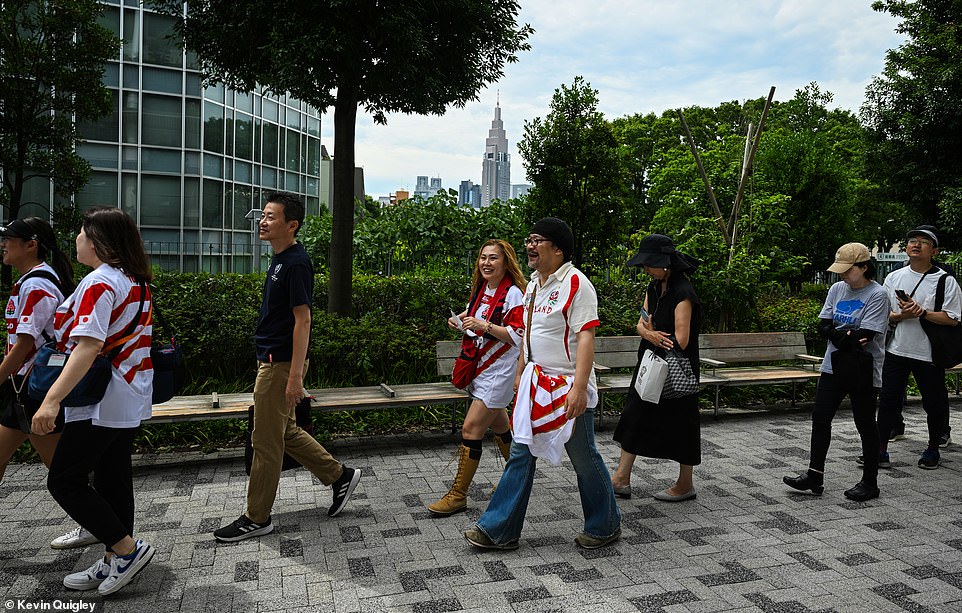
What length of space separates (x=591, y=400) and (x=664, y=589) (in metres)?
1.07

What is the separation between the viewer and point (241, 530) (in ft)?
14.7

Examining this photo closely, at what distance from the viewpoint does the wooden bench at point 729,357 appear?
26.5 ft

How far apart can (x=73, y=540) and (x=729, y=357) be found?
6840 millimetres

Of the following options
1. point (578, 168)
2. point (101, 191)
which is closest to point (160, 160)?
point (101, 191)

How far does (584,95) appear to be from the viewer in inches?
457

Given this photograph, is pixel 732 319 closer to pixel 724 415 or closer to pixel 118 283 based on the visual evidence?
pixel 724 415

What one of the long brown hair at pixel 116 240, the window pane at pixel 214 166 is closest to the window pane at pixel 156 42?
the window pane at pixel 214 166

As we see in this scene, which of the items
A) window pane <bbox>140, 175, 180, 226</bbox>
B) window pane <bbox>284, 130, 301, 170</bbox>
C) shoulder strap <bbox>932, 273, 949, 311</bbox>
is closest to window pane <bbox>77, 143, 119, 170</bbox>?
window pane <bbox>140, 175, 180, 226</bbox>

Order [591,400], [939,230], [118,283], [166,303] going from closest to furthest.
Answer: [118,283] < [591,400] < [166,303] < [939,230]

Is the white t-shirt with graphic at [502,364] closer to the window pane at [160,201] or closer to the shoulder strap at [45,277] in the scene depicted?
the shoulder strap at [45,277]

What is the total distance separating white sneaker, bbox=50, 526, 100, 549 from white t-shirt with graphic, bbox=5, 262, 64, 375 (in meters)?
1.13

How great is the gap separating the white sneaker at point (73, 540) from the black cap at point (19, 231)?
5.64 feet

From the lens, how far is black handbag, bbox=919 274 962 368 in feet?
21.0

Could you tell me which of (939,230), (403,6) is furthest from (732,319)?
(939,230)
